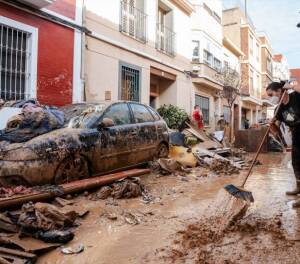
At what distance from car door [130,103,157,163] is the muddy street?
150cm

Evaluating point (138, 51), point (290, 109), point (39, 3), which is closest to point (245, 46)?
point (138, 51)

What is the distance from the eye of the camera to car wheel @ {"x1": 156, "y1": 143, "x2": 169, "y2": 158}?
338 inches

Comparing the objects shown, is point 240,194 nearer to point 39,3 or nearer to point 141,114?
point 141,114

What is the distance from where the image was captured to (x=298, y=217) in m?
4.65

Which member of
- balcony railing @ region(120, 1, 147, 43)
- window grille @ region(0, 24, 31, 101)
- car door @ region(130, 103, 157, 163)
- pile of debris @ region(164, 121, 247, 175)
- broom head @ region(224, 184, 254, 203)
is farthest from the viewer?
balcony railing @ region(120, 1, 147, 43)

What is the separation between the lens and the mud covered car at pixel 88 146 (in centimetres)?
523

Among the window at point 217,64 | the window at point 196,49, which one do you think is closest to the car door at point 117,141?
the window at point 196,49

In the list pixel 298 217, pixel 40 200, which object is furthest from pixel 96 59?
pixel 298 217

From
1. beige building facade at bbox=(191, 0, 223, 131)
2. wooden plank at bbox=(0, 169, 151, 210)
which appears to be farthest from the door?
wooden plank at bbox=(0, 169, 151, 210)

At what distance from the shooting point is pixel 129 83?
1355 centimetres

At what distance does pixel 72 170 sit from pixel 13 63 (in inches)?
170

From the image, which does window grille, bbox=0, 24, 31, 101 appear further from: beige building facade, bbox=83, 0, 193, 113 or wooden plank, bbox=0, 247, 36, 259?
wooden plank, bbox=0, 247, 36, 259

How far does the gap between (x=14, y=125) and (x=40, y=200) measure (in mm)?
2104

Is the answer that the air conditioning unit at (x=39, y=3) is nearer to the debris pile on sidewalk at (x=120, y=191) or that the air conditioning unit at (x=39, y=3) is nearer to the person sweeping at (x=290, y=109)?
Result: the debris pile on sidewalk at (x=120, y=191)
